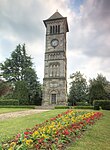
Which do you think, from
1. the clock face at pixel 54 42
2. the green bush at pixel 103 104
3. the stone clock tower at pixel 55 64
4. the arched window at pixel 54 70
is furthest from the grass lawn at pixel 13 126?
the clock face at pixel 54 42

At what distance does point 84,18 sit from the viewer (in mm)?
8969

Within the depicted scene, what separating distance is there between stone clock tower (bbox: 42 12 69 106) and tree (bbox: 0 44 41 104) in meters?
4.31

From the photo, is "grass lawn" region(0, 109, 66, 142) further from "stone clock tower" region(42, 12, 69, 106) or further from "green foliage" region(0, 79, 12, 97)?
"green foliage" region(0, 79, 12, 97)

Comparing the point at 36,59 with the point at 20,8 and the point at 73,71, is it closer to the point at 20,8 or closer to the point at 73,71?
the point at 73,71

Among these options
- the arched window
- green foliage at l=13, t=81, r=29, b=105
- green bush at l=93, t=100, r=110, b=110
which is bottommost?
green bush at l=93, t=100, r=110, b=110

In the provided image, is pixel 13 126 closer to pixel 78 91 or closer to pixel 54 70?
pixel 54 70

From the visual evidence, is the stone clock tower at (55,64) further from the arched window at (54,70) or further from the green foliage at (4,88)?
the green foliage at (4,88)

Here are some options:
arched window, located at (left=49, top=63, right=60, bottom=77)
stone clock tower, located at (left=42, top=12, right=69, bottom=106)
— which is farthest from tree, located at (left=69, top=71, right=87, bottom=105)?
arched window, located at (left=49, top=63, right=60, bottom=77)

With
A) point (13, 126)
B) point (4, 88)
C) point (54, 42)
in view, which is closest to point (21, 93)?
point (4, 88)

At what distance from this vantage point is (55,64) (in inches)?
1300

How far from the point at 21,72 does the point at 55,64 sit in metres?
10.3

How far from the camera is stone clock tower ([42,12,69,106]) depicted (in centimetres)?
3149

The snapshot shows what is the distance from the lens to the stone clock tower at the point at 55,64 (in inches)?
1240

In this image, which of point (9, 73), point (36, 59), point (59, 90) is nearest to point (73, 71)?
point (36, 59)
